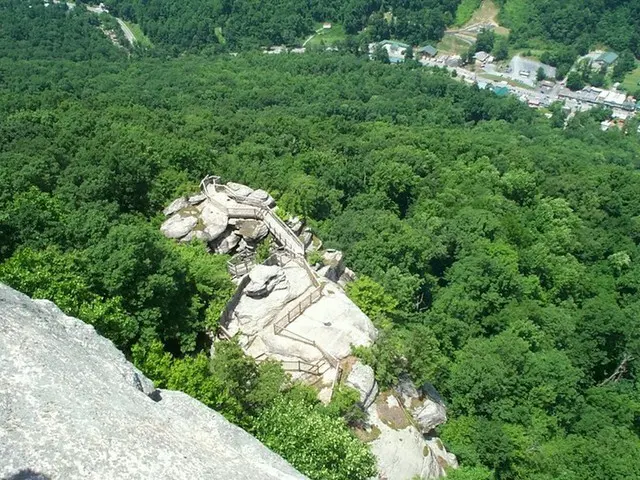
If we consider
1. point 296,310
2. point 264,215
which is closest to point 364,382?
point 296,310

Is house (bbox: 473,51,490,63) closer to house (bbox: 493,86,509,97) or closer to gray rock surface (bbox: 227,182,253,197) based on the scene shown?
house (bbox: 493,86,509,97)

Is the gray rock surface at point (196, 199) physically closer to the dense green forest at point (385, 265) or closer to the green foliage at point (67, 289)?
the dense green forest at point (385, 265)

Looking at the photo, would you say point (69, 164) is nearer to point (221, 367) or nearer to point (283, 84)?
point (221, 367)

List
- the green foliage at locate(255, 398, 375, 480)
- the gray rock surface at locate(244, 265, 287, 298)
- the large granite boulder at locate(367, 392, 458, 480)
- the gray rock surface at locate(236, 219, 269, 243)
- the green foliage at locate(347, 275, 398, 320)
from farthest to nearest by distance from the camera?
1. the gray rock surface at locate(236, 219, 269, 243)
2. the green foliage at locate(347, 275, 398, 320)
3. the gray rock surface at locate(244, 265, 287, 298)
4. the large granite boulder at locate(367, 392, 458, 480)
5. the green foliage at locate(255, 398, 375, 480)

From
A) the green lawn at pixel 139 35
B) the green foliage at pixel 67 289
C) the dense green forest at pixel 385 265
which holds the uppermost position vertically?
the green foliage at pixel 67 289

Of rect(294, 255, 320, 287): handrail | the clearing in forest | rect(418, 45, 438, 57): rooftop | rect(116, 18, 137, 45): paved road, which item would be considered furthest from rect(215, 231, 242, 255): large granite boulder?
the clearing in forest

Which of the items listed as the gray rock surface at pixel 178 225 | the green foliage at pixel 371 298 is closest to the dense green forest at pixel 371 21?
the gray rock surface at pixel 178 225
